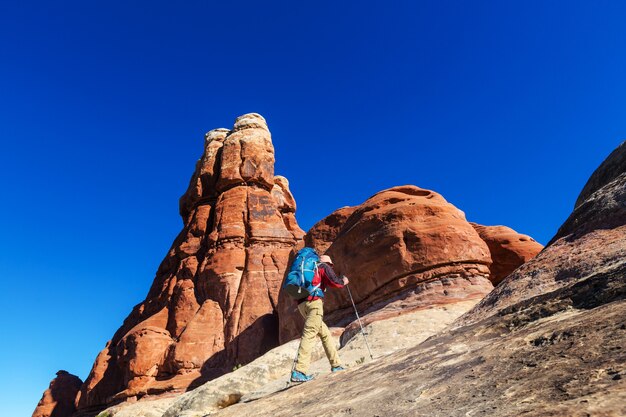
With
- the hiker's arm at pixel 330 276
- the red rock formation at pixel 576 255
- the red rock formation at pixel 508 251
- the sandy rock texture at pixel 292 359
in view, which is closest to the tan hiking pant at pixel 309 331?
the hiker's arm at pixel 330 276

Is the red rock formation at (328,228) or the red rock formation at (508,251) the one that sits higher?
the red rock formation at (328,228)

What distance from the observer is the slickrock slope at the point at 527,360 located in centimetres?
272

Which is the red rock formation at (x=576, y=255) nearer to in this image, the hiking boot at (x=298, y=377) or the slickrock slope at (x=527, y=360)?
the slickrock slope at (x=527, y=360)

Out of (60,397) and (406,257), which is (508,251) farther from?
(60,397)

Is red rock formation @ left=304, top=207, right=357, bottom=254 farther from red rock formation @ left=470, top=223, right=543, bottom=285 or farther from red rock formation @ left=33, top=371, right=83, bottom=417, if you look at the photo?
red rock formation @ left=33, top=371, right=83, bottom=417

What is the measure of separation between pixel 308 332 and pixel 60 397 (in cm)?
4693

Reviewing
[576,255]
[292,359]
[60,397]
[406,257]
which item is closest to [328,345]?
[576,255]

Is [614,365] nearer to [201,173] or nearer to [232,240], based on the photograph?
[232,240]

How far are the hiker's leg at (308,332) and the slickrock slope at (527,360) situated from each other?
0.58 m

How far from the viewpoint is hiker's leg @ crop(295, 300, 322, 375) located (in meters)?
7.23

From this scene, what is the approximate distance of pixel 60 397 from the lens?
4356 cm

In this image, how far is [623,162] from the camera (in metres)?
Result: 8.91

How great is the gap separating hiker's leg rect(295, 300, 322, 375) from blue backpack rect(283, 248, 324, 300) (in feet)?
0.61

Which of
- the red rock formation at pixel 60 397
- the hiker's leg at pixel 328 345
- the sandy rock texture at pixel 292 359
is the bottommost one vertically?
the hiker's leg at pixel 328 345
